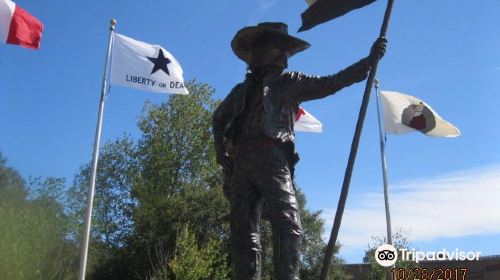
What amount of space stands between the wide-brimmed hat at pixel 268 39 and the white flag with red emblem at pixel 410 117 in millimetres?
13118

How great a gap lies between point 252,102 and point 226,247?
2342 cm

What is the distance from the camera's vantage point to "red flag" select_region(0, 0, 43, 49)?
12.3 meters

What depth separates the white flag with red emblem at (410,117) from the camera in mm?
16938

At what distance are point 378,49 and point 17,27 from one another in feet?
34.3

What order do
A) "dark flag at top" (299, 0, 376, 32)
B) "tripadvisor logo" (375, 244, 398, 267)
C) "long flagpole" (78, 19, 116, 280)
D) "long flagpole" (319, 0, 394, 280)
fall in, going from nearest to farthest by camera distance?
"long flagpole" (319, 0, 394, 280)
"dark flag at top" (299, 0, 376, 32)
"long flagpole" (78, 19, 116, 280)
"tripadvisor logo" (375, 244, 398, 267)

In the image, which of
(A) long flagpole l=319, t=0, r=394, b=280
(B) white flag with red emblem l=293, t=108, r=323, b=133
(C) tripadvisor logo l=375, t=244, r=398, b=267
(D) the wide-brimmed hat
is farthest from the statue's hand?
(C) tripadvisor logo l=375, t=244, r=398, b=267

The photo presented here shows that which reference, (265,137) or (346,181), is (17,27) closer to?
(265,137)

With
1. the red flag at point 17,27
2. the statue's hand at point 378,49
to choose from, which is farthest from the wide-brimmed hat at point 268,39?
the red flag at point 17,27

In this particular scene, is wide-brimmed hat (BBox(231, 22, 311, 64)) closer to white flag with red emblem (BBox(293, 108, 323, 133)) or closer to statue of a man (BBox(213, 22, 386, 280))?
statue of a man (BBox(213, 22, 386, 280))

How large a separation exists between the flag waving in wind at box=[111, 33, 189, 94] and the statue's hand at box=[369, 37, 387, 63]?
11.0 m

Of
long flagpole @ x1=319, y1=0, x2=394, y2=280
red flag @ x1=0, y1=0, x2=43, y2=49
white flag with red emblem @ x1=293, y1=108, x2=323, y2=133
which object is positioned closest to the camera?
long flagpole @ x1=319, y1=0, x2=394, y2=280

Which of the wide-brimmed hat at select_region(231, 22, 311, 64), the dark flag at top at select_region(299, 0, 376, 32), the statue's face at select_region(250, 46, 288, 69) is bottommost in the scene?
the statue's face at select_region(250, 46, 288, 69)

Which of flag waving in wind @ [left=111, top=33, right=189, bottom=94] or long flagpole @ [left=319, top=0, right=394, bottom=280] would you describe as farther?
flag waving in wind @ [left=111, top=33, right=189, bottom=94]

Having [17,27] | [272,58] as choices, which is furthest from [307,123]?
[272,58]
